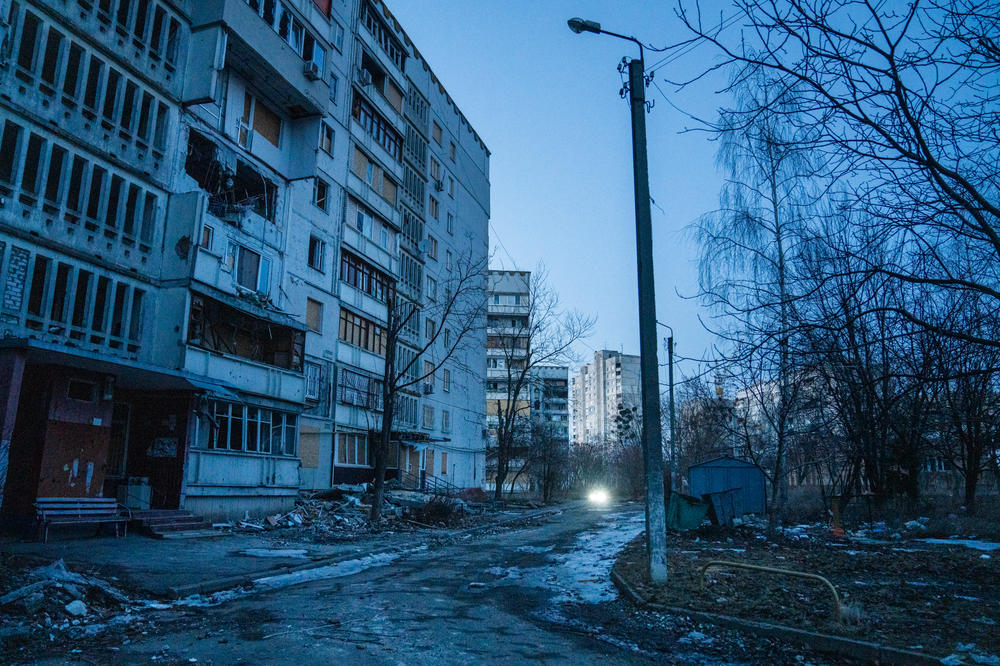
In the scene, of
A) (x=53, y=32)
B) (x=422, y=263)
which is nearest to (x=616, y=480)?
(x=422, y=263)

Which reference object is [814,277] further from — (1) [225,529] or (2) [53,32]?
(2) [53,32]

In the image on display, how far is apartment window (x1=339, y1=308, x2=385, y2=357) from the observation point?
32.1 metres

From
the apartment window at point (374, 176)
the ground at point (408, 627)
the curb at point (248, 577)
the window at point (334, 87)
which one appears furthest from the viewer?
the apartment window at point (374, 176)

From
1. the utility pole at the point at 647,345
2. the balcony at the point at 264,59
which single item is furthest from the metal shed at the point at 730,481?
the balcony at the point at 264,59

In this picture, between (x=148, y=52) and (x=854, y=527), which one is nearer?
(x=148, y=52)

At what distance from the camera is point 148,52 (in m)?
19.7

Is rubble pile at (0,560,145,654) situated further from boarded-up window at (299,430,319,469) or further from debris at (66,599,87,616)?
boarded-up window at (299,430,319,469)

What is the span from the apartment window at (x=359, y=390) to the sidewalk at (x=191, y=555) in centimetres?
1276

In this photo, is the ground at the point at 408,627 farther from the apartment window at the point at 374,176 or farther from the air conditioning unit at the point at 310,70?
the apartment window at the point at 374,176

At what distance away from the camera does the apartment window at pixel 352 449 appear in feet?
103

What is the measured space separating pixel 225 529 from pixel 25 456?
18.2ft

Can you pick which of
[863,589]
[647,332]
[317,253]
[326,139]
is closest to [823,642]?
[863,589]

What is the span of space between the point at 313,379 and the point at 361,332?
16.0ft

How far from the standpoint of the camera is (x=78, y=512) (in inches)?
600
